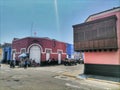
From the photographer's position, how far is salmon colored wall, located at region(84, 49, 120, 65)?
1572 cm

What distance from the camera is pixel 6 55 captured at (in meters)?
38.1

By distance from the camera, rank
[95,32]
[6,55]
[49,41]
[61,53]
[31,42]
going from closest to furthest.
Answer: [95,32] < [31,42] < [49,41] < [61,53] < [6,55]

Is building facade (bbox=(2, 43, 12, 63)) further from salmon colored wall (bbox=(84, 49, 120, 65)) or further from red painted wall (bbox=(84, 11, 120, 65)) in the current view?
red painted wall (bbox=(84, 11, 120, 65))

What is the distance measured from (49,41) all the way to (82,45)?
14.4 meters

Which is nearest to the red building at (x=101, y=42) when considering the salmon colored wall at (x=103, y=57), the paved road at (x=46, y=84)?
the salmon colored wall at (x=103, y=57)

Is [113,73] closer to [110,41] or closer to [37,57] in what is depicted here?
[110,41]

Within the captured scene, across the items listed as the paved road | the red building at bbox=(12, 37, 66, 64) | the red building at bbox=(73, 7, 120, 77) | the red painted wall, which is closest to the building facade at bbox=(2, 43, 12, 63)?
the red building at bbox=(12, 37, 66, 64)

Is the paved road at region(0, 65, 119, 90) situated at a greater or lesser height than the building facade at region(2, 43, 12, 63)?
lesser

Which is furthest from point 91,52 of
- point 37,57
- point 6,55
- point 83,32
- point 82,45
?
point 6,55

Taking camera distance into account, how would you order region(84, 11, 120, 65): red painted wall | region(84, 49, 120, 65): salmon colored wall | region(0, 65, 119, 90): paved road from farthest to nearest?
region(84, 49, 120, 65): salmon colored wall → region(84, 11, 120, 65): red painted wall → region(0, 65, 119, 90): paved road

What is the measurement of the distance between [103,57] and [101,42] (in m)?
1.87

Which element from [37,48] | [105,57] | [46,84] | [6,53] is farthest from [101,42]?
[6,53]

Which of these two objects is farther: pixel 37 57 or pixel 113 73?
pixel 37 57

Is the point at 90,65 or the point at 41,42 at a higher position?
the point at 41,42
